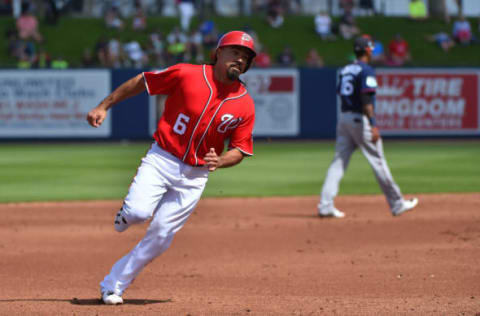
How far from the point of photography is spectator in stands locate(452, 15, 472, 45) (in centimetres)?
3303

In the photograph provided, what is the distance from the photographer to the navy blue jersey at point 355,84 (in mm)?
10560

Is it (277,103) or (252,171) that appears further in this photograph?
(277,103)

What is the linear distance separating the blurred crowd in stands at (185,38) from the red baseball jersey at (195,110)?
65.7ft

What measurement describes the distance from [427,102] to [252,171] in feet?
32.7

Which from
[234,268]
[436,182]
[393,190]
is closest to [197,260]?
[234,268]

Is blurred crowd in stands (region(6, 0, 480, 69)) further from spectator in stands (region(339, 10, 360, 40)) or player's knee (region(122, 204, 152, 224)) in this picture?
player's knee (region(122, 204, 152, 224))

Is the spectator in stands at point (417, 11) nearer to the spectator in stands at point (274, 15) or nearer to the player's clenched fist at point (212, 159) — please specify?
the spectator in stands at point (274, 15)

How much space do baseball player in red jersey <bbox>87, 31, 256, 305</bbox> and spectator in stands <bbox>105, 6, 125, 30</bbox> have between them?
26.4 m

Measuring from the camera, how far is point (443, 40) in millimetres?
32969

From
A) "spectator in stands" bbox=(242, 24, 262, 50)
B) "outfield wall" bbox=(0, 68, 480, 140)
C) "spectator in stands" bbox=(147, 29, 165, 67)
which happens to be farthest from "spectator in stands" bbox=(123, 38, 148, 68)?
"spectator in stands" bbox=(242, 24, 262, 50)

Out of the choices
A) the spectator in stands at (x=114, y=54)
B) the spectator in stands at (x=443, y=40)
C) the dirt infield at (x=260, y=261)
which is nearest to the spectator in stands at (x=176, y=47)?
the spectator in stands at (x=114, y=54)

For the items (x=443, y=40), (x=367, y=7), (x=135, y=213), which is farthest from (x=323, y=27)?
(x=135, y=213)

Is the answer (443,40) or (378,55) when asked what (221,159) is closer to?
(378,55)

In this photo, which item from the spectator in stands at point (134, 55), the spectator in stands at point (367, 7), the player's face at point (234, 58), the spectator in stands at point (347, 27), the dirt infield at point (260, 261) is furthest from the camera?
the spectator in stands at point (367, 7)
